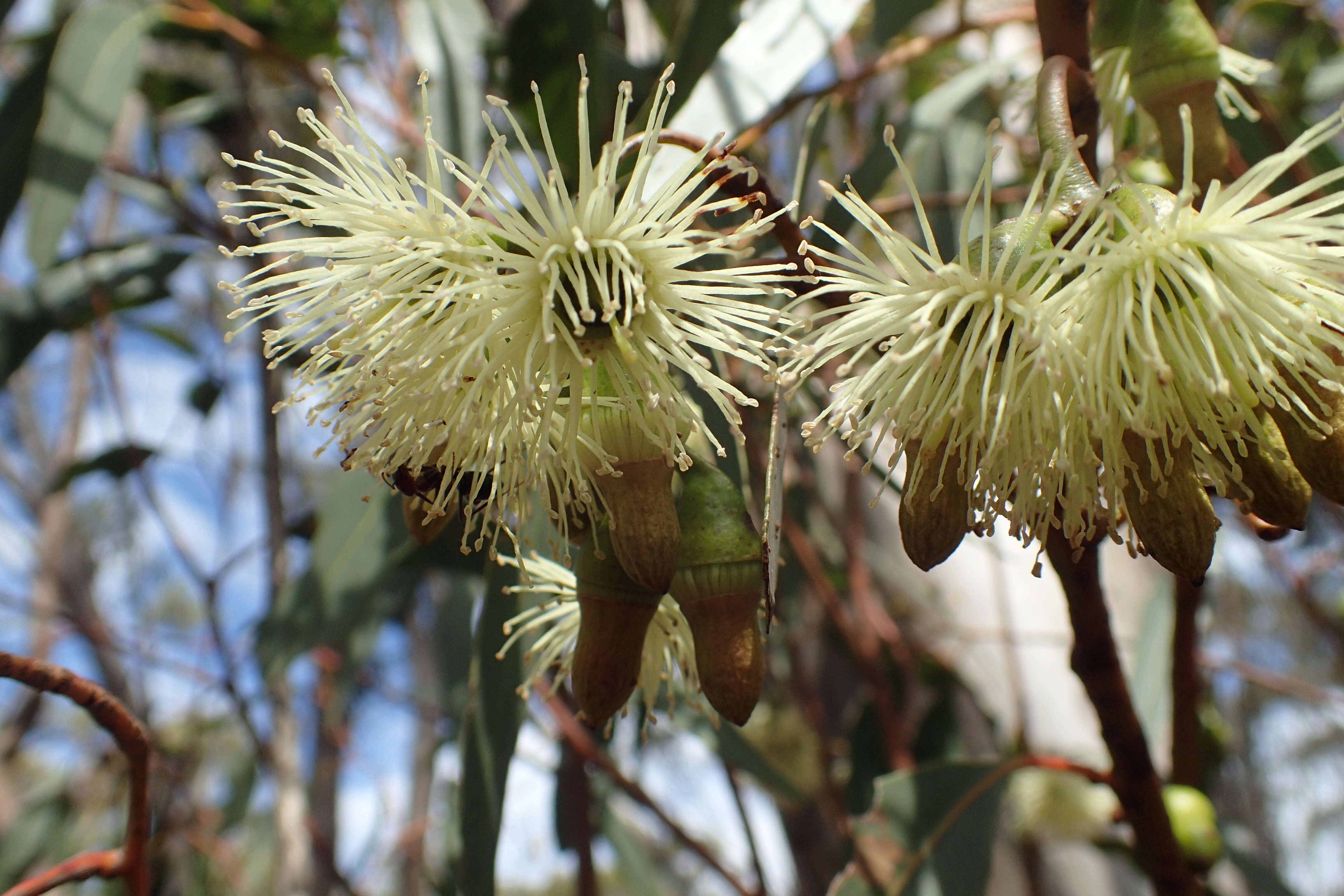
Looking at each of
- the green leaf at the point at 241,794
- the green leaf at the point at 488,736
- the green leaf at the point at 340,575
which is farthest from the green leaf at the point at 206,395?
the green leaf at the point at 488,736

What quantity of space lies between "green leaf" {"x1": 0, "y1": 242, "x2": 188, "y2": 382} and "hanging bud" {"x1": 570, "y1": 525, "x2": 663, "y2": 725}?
111 centimetres

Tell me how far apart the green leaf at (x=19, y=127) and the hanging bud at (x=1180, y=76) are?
1.32 m

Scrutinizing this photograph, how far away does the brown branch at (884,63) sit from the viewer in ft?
3.21

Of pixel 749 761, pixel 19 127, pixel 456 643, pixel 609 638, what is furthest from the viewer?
pixel 456 643

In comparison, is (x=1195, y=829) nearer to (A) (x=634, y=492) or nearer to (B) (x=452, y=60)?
(A) (x=634, y=492)

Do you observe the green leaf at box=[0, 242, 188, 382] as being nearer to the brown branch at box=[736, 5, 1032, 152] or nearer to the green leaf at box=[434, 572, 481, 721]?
the green leaf at box=[434, 572, 481, 721]

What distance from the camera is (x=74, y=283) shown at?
1611 millimetres

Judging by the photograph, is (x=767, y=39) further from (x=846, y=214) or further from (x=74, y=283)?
(x=74, y=283)

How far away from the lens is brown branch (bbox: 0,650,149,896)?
66 centimetres

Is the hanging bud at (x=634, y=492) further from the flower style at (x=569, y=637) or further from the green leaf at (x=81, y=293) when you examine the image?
the green leaf at (x=81, y=293)

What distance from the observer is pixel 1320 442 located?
529mm

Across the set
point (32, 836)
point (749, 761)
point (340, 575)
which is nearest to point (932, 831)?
point (749, 761)

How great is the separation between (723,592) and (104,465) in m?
1.46

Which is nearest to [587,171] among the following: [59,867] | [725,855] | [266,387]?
[59,867]
